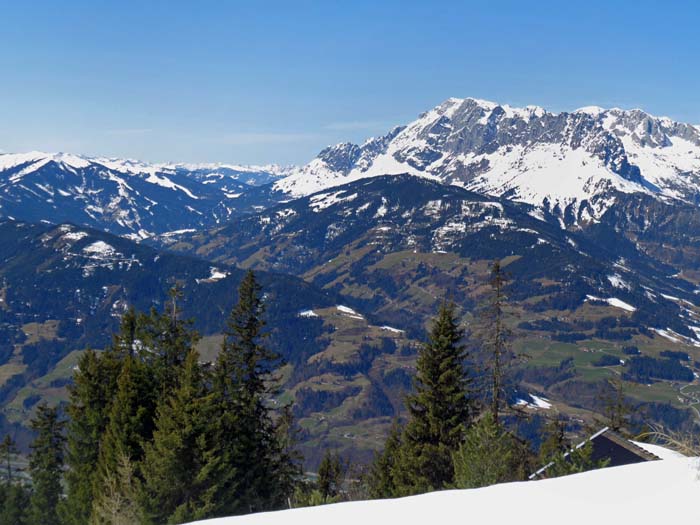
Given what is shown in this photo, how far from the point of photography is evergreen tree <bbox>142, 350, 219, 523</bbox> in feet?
97.2

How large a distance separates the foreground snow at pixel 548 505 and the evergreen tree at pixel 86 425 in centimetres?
2473

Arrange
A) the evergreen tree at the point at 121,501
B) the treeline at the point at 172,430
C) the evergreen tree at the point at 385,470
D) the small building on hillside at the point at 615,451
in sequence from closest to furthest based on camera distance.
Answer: the evergreen tree at the point at 121,501, the treeline at the point at 172,430, the small building on hillside at the point at 615,451, the evergreen tree at the point at 385,470

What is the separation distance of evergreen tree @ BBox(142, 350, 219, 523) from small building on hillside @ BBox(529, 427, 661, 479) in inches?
701

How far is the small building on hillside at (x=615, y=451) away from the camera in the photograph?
3378 centimetres

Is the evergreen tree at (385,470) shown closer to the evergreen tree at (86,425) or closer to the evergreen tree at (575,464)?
the evergreen tree at (575,464)

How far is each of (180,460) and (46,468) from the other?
27.2m

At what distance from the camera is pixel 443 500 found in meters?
14.7

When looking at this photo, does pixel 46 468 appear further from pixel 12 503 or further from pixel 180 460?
pixel 180 460

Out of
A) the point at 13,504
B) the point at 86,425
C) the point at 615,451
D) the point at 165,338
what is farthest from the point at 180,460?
the point at 13,504

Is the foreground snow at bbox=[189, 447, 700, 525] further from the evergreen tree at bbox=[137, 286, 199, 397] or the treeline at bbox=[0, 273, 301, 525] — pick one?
the evergreen tree at bbox=[137, 286, 199, 397]

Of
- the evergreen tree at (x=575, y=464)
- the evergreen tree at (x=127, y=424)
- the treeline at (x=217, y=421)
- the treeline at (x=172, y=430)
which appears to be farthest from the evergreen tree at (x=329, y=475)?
the evergreen tree at (x=575, y=464)

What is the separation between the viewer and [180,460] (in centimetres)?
3061

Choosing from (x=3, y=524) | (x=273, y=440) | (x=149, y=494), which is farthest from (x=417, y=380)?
(x=3, y=524)

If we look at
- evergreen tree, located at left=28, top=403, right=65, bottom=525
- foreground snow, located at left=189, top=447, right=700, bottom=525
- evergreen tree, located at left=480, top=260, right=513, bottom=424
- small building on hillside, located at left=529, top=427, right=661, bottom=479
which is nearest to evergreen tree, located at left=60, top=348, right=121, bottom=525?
evergreen tree, located at left=28, top=403, right=65, bottom=525
